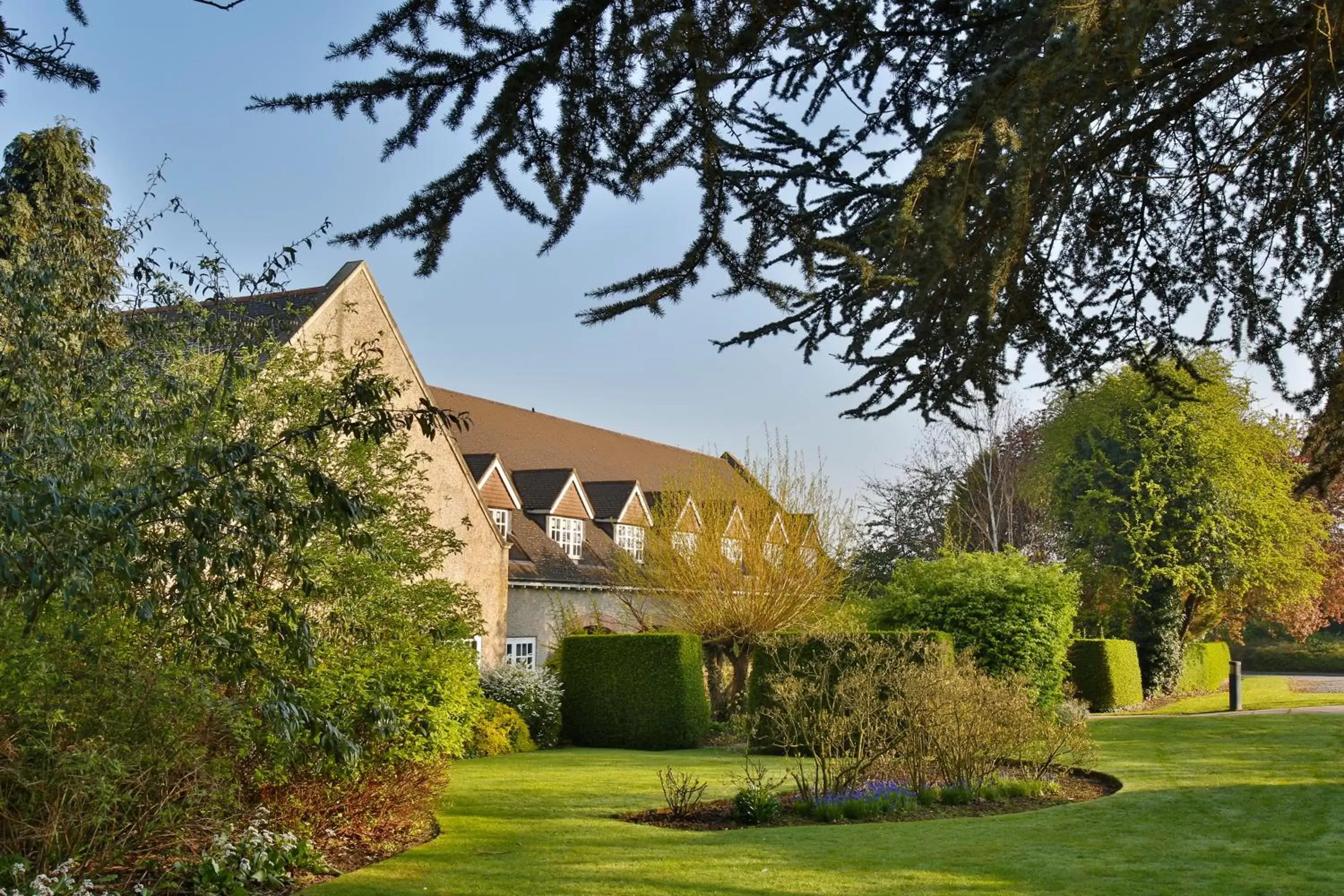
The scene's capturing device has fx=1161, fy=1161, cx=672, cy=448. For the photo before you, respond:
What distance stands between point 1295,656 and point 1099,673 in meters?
25.8

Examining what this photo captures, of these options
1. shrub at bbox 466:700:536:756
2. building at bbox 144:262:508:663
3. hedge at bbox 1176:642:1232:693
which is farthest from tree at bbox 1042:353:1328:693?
shrub at bbox 466:700:536:756

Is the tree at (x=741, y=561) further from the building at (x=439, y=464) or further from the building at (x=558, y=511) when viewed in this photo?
the building at (x=439, y=464)

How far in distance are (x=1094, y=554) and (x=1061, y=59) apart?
92.4 feet

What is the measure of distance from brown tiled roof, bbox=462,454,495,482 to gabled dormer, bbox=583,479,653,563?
4771 millimetres

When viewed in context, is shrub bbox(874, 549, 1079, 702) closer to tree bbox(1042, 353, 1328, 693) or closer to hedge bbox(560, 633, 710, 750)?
hedge bbox(560, 633, 710, 750)

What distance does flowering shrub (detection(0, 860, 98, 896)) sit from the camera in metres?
6.80

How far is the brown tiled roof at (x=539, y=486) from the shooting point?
2898 centimetres

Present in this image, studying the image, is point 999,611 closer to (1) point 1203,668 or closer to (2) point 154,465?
(2) point 154,465

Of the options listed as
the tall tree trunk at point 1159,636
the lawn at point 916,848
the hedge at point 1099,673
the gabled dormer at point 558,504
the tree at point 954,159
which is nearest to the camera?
the tree at point 954,159

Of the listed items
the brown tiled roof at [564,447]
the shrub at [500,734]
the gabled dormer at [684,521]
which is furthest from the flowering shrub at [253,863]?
the brown tiled roof at [564,447]

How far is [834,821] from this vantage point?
11523 mm

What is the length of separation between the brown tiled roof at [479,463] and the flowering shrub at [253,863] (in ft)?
57.6

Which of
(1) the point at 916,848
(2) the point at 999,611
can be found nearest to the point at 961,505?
(2) the point at 999,611

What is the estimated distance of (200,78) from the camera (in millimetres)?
5055
